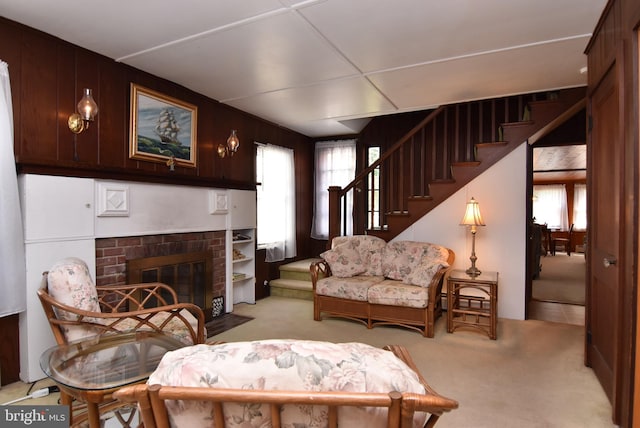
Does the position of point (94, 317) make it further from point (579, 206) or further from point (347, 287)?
point (579, 206)

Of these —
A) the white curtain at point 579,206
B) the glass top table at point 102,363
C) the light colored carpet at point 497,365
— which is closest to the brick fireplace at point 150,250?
the light colored carpet at point 497,365

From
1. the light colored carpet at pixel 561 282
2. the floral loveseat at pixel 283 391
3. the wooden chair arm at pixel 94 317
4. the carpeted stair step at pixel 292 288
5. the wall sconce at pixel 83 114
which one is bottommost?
the light colored carpet at pixel 561 282

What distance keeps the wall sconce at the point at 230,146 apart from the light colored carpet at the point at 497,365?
1.98 metres

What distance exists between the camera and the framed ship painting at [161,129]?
3.29 metres

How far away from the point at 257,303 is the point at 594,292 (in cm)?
374

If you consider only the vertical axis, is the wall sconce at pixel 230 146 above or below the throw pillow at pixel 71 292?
above

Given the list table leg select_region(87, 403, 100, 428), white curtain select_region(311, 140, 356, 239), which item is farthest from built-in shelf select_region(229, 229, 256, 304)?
table leg select_region(87, 403, 100, 428)

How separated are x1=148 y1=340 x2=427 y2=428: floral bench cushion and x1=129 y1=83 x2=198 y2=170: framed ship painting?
291 cm

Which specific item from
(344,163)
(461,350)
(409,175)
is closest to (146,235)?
(461,350)

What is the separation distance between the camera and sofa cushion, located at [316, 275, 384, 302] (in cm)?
388

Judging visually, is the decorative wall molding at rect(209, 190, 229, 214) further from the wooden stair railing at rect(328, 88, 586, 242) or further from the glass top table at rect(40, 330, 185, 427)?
the glass top table at rect(40, 330, 185, 427)

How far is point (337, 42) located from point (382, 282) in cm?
255

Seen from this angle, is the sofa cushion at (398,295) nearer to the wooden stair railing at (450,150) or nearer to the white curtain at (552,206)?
the wooden stair railing at (450,150)

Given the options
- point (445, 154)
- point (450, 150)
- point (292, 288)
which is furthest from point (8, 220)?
point (450, 150)
